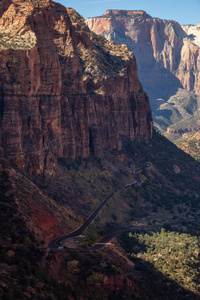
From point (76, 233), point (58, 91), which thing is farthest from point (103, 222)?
point (58, 91)

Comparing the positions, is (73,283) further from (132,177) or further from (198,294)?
(132,177)

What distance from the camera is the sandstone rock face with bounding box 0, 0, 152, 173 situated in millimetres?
96000

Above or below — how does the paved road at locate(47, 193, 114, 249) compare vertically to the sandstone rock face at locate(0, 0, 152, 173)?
below

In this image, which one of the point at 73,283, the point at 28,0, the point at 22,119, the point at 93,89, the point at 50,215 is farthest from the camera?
the point at 93,89

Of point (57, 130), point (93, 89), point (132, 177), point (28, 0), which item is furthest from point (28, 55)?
point (132, 177)

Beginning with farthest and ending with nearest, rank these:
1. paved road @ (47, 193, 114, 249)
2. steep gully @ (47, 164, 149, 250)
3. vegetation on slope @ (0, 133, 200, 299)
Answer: steep gully @ (47, 164, 149, 250) → paved road @ (47, 193, 114, 249) → vegetation on slope @ (0, 133, 200, 299)

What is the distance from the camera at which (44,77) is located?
112 m

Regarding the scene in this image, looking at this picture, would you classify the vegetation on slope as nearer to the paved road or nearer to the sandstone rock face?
the paved road

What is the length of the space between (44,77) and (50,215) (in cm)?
3667

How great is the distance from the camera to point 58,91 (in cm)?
11612

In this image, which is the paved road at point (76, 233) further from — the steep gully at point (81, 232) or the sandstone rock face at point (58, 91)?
the sandstone rock face at point (58, 91)

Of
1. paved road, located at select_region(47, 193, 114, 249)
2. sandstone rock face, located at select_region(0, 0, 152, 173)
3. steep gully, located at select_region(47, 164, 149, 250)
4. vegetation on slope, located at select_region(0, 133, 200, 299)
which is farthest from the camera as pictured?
sandstone rock face, located at select_region(0, 0, 152, 173)

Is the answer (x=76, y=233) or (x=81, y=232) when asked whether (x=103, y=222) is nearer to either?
(x=81, y=232)

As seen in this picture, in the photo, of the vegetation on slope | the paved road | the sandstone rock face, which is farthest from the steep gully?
the sandstone rock face
